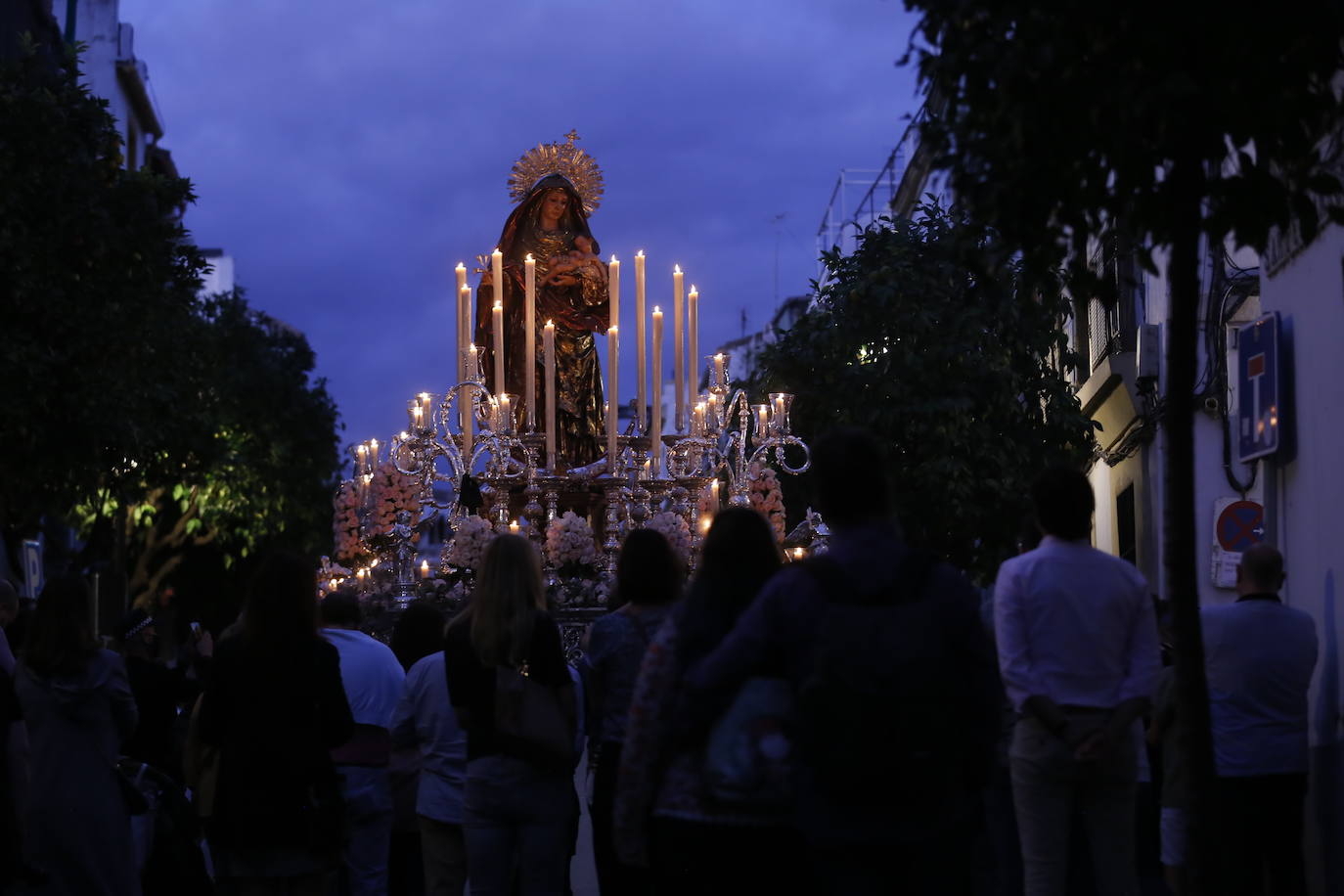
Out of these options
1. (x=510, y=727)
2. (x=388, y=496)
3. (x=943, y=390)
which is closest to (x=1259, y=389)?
(x=510, y=727)

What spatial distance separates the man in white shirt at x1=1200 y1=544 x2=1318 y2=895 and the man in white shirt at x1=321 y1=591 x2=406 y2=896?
3088 millimetres

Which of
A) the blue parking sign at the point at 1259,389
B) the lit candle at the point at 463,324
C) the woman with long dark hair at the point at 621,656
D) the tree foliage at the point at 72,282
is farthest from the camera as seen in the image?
the tree foliage at the point at 72,282

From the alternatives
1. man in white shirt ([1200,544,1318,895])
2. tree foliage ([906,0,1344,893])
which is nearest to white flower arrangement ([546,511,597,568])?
man in white shirt ([1200,544,1318,895])

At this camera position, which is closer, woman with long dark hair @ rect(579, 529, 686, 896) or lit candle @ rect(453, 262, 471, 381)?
woman with long dark hair @ rect(579, 529, 686, 896)

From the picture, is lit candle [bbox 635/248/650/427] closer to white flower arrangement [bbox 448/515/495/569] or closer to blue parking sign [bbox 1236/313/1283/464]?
white flower arrangement [bbox 448/515/495/569]

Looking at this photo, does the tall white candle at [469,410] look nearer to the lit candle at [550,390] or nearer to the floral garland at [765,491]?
the lit candle at [550,390]

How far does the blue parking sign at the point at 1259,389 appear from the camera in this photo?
404 inches

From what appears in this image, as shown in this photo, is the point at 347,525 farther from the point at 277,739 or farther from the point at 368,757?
the point at 277,739

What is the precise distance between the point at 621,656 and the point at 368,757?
1450 millimetres

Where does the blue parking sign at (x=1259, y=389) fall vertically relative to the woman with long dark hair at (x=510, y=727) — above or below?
above

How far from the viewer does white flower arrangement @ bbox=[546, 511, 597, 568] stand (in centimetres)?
1423

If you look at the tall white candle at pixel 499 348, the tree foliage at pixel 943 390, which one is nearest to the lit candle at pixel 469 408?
the tall white candle at pixel 499 348

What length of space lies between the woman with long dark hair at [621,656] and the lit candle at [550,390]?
740 cm

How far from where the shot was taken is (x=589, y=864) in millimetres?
11266
